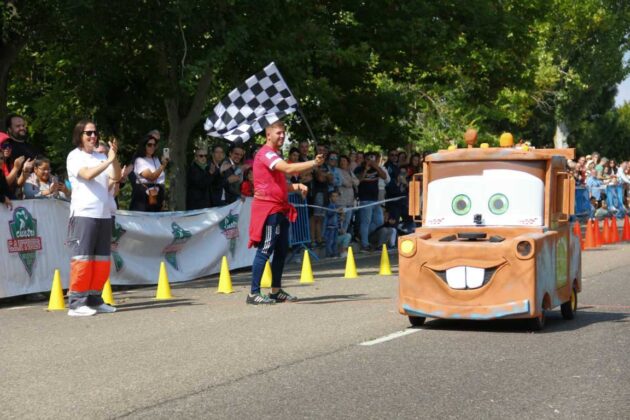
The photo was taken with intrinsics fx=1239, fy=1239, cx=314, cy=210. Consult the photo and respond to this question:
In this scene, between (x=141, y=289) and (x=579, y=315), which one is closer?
(x=579, y=315)

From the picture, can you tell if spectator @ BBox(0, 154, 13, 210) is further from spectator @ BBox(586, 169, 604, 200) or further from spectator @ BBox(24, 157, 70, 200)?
spectator @ BBox(586, 169, 604, 200)

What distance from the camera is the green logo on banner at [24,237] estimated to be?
14.6 m

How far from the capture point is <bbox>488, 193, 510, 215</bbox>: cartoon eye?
11.5 m

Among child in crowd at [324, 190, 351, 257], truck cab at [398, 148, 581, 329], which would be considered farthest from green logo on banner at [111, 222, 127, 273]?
child in crowd at [324, 190, 351, 257]

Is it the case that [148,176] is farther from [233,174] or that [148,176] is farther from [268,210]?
[268,210]

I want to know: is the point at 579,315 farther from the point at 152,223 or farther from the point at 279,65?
the point at 279,65

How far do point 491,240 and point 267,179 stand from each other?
2952 mm

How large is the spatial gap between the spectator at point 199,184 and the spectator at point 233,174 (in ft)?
1.41

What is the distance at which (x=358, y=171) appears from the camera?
2372 cm

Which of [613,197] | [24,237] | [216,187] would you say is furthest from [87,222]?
[613,197]

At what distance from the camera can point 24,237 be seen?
1479 cm

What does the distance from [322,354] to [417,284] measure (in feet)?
6.01

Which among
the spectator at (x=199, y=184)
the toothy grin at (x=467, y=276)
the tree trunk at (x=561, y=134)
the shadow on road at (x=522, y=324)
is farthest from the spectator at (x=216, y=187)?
the tree trunk at (x=561, y=134)

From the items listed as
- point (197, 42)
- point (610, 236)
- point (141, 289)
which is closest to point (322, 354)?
point (141, 289)
